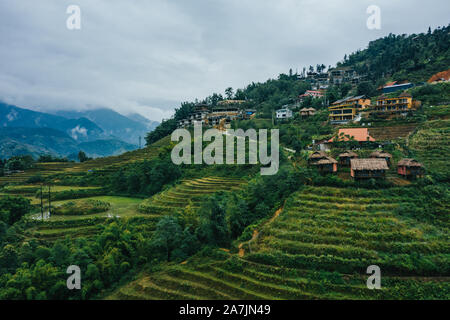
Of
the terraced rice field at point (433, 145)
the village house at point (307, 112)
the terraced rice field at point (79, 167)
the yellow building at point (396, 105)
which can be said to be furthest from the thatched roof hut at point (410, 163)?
the terraced rice field at point (79, 167)

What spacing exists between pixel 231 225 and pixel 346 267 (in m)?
9.03

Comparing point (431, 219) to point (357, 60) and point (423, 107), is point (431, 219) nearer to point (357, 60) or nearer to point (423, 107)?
point (423, 107)

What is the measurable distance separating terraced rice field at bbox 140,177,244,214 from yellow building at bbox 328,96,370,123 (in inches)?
929

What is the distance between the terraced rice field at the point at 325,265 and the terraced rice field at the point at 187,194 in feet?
30.9

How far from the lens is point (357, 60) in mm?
92875

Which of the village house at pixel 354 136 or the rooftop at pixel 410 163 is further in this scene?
the village house at pixel 354 136

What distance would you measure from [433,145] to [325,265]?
21272mm

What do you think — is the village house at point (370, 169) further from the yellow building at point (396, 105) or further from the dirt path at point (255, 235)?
the yellow building at point (396, 105)

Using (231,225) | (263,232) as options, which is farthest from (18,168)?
(263,232)

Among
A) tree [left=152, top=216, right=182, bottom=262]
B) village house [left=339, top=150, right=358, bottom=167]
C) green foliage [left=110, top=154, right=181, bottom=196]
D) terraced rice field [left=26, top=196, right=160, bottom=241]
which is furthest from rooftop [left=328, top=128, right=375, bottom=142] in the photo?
terraced rice field [left=26, top=196, right=160, bottom=241]

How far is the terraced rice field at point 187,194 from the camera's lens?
1011 inches

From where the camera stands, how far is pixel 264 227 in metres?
18.7

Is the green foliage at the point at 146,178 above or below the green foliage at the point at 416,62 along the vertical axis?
below

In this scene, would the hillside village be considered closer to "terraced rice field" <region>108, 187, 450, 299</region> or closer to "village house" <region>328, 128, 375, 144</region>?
"terraced rice field" <region>108, 187, 450, 299</region>
